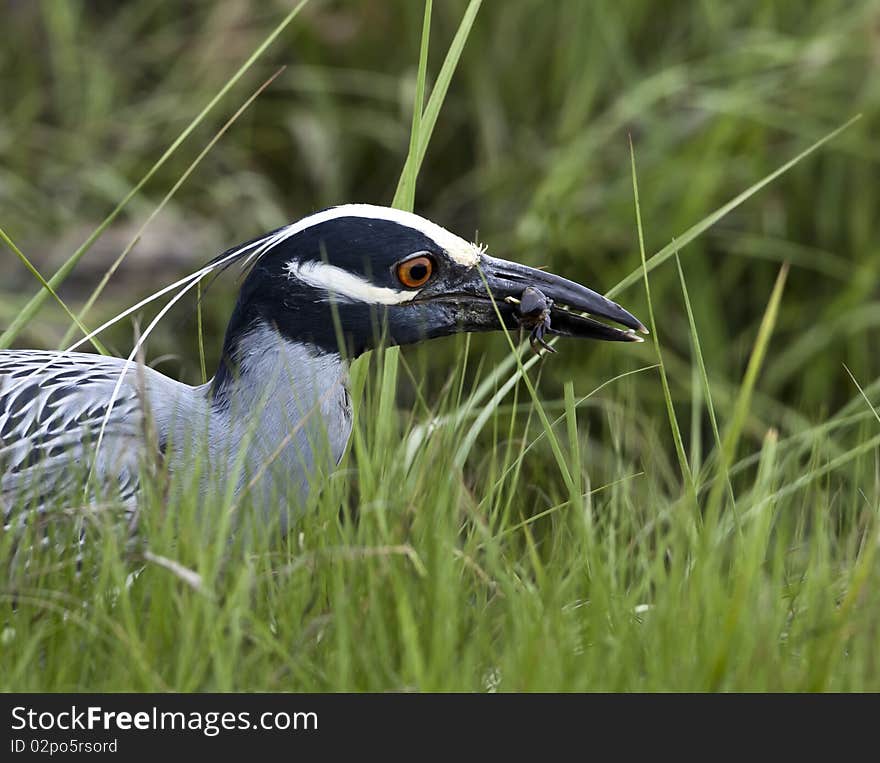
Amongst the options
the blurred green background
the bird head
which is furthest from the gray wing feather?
the blurred green background

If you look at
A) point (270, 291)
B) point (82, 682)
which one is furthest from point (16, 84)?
point (82, 682)

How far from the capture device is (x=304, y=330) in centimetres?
Answer: 319

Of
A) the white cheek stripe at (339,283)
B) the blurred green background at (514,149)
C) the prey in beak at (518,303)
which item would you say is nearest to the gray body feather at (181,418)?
the white cheek stripe at (339,283)

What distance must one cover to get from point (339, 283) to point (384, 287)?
0.10 m

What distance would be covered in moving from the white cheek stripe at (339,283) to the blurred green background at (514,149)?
2217 millimetres

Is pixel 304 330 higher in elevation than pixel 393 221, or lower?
lower

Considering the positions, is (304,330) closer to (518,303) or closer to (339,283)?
(339,283)

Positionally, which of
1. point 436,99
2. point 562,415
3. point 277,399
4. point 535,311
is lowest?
point 562,415

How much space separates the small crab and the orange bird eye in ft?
0.66

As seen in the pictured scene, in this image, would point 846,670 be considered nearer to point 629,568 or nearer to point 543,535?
point 629,568

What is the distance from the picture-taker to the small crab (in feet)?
10.4

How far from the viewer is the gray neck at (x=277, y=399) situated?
308 centimetres

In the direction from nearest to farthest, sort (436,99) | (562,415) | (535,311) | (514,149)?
(562,415) < (535,311) < (436,99) < (514,149)

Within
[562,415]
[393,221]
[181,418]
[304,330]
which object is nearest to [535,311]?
[562,415]
